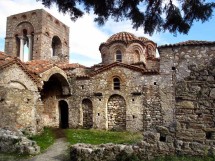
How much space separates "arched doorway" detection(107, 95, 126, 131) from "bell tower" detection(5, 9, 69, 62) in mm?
8123

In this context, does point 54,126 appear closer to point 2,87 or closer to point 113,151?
point 2,87

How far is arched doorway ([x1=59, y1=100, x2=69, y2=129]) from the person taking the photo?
2222 cm

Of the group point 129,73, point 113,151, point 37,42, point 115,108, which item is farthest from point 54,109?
point 113,151

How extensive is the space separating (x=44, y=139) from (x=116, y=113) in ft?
18.6

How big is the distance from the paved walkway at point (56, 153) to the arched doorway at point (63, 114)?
7.16m

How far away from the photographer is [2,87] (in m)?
15.7

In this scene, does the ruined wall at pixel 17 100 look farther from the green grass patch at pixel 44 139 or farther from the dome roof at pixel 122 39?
the dome roof at pixel 122 39

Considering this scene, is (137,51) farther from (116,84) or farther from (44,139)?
(44,139)


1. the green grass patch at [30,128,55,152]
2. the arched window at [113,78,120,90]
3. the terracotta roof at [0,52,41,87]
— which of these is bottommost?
the green grass patch at [30,128,55,152]

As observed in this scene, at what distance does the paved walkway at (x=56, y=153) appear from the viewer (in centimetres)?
1161

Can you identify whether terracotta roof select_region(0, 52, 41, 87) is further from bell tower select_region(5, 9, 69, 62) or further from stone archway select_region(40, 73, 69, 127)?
bell tower select_region(5, 9, 69, 62)

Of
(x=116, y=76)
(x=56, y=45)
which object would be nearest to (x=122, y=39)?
(x=116, y=76)

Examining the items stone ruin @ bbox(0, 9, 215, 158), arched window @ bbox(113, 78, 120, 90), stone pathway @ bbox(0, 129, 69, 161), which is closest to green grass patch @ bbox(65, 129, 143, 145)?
stone pathway @ bbox(0, 129, 69, 161)

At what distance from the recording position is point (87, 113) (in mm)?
20891
